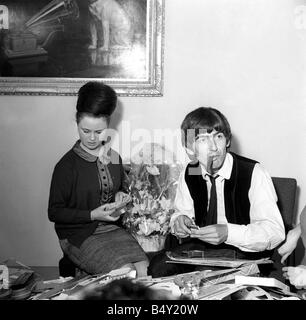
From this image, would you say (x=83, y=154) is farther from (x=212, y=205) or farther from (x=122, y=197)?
(x=212, y=205)

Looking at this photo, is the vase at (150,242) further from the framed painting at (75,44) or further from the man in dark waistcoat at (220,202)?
the framed painting at (75,44)

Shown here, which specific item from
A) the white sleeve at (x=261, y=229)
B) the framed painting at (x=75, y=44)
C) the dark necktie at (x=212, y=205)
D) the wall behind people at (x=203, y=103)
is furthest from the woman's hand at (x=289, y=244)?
the framed painting at (x=75, y=44)

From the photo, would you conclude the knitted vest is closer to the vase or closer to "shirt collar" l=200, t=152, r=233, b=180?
"shirt collar" l=200, t=152, r=233, b=180

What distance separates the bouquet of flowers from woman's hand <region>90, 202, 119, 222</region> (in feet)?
0.40

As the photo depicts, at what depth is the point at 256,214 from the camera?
1.60 metres

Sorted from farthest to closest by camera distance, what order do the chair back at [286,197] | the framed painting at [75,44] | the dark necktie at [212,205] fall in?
the framed painting at [75,44]
the chair back at [286,197]
the dark necktie at [212,205]

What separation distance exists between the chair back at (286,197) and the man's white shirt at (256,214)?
378mm

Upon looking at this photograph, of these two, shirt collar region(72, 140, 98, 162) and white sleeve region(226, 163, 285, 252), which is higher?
shirt collar region(72, 140, 98, 162)

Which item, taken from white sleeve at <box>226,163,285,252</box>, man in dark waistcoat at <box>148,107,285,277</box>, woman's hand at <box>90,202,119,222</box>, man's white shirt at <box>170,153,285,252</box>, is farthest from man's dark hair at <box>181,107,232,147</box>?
woman's hand at <box>90,202,119,222</box>

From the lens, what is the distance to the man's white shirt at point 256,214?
153 cm

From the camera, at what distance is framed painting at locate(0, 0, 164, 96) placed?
83.2 inches

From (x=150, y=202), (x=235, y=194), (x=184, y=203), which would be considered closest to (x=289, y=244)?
(x=235, y=194)

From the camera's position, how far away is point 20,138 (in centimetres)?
219
